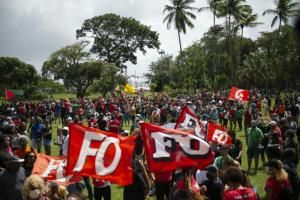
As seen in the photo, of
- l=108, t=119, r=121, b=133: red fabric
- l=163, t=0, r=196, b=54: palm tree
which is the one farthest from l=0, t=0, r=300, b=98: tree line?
l=108, t=119, r=121, b=133: red fabric

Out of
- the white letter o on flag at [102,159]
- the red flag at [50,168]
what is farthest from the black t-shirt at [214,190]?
the red flag at [50,168]

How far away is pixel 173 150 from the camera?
720 cm

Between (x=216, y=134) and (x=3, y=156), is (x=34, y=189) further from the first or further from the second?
(x=216, y=134)

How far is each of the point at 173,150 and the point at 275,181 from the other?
5.34 feet

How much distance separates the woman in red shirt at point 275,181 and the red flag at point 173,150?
3.45 ft

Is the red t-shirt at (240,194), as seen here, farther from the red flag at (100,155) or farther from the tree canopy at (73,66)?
the tree canopy at (73,66)

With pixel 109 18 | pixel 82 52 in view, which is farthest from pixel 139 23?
pixel 82 52

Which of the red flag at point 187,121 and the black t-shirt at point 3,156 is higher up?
the red flag at point 187,121

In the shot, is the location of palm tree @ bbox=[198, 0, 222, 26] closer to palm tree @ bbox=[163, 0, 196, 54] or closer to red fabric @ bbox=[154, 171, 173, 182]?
palm tree @ bbox=[163, 0, 196, 54]

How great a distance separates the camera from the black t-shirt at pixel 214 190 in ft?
22.4

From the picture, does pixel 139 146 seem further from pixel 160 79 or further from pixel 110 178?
pixel 160 79

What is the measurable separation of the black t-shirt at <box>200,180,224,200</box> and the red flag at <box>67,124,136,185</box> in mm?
1174

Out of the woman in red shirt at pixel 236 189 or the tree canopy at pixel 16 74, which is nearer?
the woman in red shirt at pixel 236 189

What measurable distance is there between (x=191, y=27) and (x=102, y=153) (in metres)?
55.2
